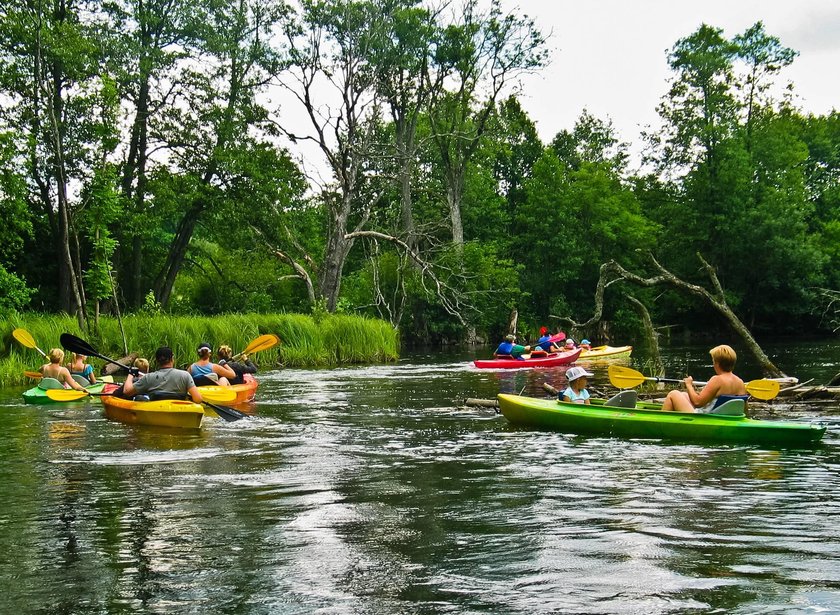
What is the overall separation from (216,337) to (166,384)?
425 inches

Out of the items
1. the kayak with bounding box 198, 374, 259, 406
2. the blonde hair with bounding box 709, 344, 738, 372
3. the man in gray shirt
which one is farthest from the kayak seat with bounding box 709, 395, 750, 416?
the kayak with bounding box 198, 374, 259, 406

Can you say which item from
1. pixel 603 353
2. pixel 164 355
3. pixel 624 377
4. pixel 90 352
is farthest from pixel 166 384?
pixel 603 353

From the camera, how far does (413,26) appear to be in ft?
112

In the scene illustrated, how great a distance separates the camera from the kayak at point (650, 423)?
956cm

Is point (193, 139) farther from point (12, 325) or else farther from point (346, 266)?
point (346, 266)

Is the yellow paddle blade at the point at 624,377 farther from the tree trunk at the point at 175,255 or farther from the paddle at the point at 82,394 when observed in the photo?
the tree trunk at the point at 175,255

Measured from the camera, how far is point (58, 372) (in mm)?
14836

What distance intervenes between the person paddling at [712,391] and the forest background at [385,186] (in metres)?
11.2

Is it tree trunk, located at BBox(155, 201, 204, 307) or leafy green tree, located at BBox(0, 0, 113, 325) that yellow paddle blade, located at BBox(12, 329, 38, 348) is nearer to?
leafy green tree, located at BBox(0, 0, 113, 325)

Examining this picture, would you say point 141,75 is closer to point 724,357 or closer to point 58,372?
point 58,372

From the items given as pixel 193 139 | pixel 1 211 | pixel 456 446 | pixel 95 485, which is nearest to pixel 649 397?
pixel 456 446

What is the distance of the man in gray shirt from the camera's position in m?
11.8

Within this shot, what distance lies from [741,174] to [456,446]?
112ft

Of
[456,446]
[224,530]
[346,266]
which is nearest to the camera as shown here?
[224,530]
